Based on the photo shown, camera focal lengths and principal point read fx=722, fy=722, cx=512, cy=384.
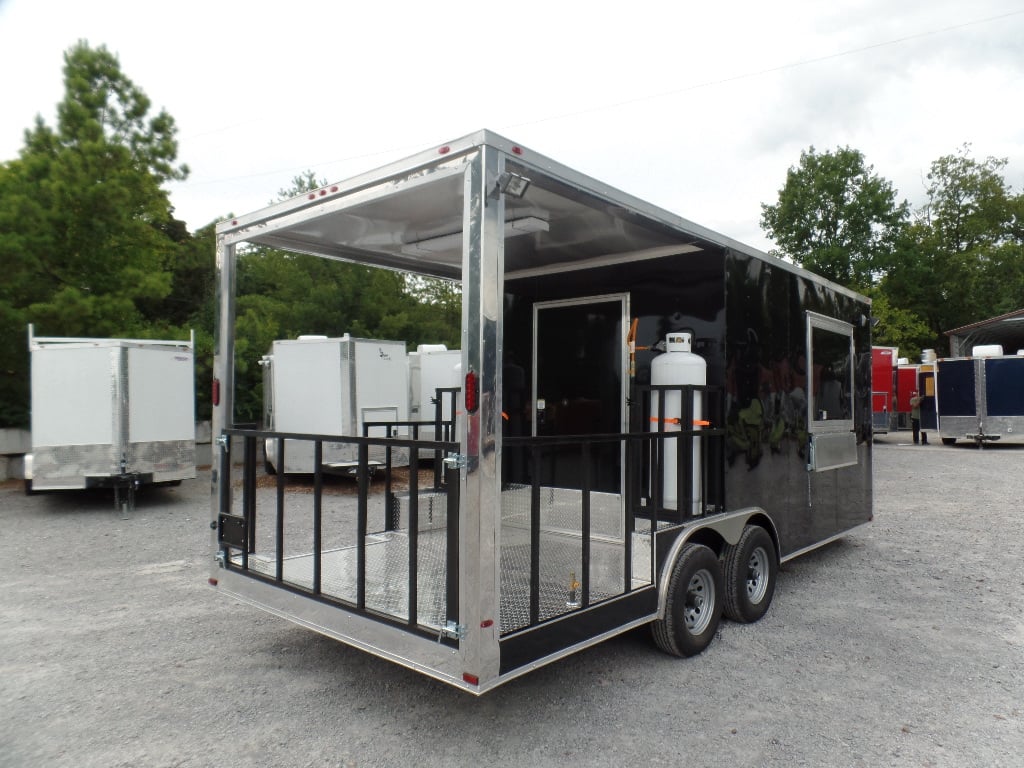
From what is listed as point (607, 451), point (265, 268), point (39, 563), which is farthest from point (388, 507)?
point (265, 268)

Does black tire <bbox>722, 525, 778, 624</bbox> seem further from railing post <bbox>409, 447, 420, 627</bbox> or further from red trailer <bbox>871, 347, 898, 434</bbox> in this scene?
red trailer <bbox>871, 347, 898, 434</bbox>

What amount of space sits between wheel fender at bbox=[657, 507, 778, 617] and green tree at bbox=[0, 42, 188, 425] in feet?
33.3

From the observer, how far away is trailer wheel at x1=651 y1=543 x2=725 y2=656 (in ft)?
12.8

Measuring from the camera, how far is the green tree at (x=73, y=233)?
10.7 meters

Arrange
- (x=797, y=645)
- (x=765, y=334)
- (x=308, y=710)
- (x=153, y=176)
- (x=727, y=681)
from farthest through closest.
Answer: (x=153, y=176), (x=765, y=334), (x=797, y=645), (x=727, y=681), (x=308, y=710)

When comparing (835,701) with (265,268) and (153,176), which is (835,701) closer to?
(153,176)

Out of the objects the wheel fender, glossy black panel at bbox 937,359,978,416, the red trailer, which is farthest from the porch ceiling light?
the red trailer

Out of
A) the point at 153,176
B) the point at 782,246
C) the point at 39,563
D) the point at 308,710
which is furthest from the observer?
the point at 782,246

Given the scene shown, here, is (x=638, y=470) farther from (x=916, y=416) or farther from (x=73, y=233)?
(x=916, y=416)

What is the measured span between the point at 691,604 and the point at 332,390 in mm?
7534

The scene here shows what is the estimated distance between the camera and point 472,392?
2.78m

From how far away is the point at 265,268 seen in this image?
61.5 ft

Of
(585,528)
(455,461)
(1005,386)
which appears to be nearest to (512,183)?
(455,461)

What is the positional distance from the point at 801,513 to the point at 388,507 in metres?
3.03
